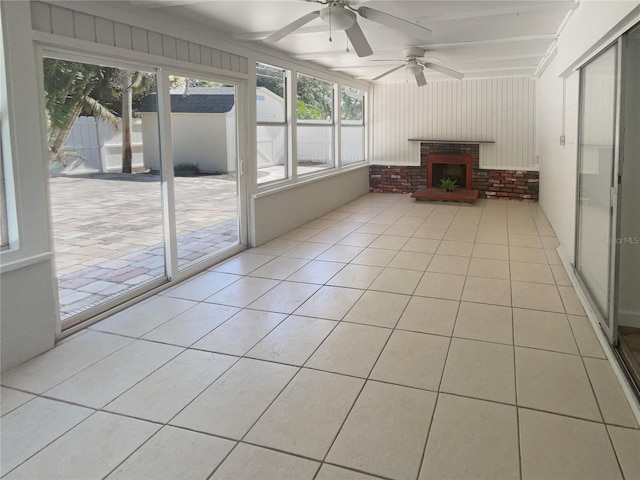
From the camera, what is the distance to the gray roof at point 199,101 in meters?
4.12

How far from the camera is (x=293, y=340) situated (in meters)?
3.24

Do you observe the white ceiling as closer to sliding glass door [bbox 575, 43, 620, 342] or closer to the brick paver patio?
sliding glass door [bbox 575, 43, 620, 342]

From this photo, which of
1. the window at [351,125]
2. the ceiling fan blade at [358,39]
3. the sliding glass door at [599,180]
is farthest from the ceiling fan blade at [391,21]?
the window at [351,125]

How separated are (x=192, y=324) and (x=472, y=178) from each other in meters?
7.35

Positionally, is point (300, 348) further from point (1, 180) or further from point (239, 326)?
point (1, 180)

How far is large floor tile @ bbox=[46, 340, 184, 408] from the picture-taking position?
2590 millimetres

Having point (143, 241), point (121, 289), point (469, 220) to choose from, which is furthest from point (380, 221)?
point (121, 289)

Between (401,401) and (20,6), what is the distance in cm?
301

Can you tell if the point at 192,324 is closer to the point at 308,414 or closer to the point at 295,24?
the point at 308,414

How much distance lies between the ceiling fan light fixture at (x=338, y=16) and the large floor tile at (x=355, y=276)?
81.9 inches

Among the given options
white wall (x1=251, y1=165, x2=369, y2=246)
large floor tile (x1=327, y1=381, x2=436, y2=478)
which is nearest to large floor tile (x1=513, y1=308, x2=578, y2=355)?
large floor tile (x1=327, y1=381, x2=436, y2=478)

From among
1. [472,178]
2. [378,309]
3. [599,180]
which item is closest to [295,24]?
[378,309]

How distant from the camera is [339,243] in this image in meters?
5.91

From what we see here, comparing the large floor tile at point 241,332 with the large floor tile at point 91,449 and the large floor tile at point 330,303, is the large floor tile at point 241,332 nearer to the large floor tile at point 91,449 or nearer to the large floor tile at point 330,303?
the large floor tile at point 330,303
